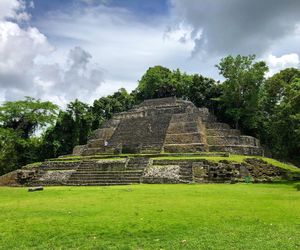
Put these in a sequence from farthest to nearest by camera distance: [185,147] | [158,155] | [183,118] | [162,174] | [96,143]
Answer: [96,143]
[183,118]
[185,147]
[158,155]
[162,174]

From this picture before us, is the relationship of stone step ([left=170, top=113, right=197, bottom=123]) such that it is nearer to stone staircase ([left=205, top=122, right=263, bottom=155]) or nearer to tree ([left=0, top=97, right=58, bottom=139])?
stone staircase ([left=205, top=122, right=263, bottom=155])

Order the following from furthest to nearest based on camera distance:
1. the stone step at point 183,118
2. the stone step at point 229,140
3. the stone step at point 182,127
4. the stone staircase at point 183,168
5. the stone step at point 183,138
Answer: the stone step at point 183,118
the stone step at point 229,140
the stone step at point 182,127
the stone step at point 183,138
the stone staircase at point 183,168

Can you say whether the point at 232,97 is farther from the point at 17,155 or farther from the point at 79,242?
the point at 79,242

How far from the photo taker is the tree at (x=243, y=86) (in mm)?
35438

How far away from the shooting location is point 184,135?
30.3m

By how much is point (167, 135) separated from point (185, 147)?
279 cm

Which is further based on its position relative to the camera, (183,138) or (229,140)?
(229,140)

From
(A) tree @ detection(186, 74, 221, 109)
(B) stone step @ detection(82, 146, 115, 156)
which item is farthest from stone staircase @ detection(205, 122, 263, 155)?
(A) tree @ detection(186, 74, 221, 109)

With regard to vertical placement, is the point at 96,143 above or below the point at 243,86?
below

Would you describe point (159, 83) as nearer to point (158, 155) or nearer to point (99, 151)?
point (99, 151)

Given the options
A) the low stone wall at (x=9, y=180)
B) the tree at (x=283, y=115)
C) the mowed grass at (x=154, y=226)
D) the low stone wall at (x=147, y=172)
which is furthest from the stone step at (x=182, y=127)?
the mowed grass at (x=154, y=226)

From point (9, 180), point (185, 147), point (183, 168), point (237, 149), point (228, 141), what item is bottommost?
point (9, 180)

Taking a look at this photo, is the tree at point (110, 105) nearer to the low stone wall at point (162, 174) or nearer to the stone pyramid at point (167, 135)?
the stone pyramid at point (167, 135)

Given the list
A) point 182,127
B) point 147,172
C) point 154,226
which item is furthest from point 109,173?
point 154,226
